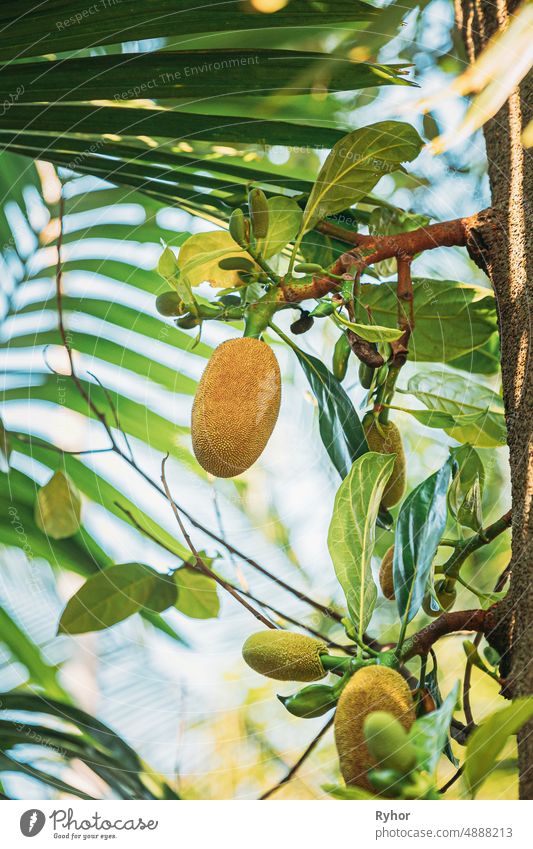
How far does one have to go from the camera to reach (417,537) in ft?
1.20

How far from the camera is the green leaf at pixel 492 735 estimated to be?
0.90ft

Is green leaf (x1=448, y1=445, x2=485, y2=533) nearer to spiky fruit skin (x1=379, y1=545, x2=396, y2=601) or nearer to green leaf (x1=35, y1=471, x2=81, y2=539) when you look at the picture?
spiky fruit skin (x1=379, y1=545, x2=396, y2=601)

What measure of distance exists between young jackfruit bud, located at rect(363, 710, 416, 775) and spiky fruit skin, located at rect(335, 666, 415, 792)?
0.10 feet

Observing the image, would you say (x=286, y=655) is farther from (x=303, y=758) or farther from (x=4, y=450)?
(x=4, y=450)

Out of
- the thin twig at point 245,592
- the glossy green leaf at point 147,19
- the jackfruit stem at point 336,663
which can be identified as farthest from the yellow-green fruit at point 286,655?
the glossy green leaf at point 147,19

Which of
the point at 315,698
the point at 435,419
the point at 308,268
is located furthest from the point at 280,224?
the point at 315,698

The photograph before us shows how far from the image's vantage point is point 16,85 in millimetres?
456

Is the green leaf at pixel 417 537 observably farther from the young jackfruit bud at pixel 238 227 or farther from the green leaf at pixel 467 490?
the young jackfruit bud at pixel 238 227

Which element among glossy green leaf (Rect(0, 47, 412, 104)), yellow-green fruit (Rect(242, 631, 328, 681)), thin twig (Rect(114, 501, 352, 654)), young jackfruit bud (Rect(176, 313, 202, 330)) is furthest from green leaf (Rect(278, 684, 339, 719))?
glossy green leaf (Rect(0, 47, 412, 104))

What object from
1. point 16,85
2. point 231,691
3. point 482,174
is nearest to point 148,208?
point 16,85

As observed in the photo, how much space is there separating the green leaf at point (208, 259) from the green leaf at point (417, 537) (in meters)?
0.17

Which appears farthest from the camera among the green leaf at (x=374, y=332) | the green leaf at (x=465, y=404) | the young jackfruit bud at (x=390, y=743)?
the green leaf at (x=465, y=404)
